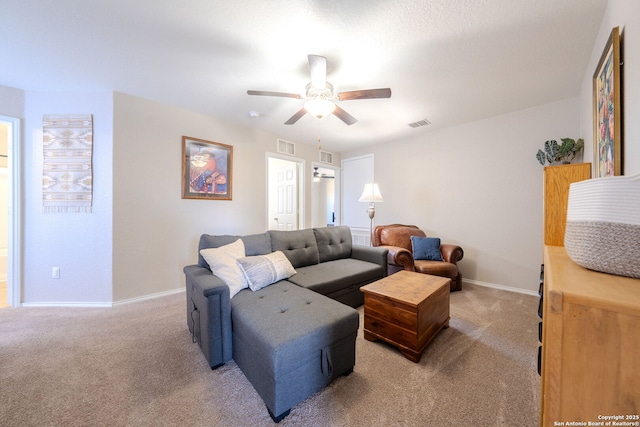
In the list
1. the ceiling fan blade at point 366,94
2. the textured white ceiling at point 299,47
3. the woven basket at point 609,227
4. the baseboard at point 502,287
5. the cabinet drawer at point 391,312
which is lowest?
the baseboard at point 502,287

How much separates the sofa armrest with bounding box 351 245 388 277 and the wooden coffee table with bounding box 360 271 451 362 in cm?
77

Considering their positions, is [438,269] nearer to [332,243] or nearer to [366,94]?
[332,243]

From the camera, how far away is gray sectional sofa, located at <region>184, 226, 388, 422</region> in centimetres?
126

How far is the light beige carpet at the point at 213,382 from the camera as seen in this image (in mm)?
1276

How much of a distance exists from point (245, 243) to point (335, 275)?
103cm

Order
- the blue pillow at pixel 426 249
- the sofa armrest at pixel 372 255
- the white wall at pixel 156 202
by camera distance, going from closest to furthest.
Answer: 1. the white wall at pixel 156 202
2. the sofa armrest at pixel 372 255
3. the blue pillow at pixel 426 249

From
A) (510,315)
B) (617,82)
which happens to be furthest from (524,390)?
(617,82)

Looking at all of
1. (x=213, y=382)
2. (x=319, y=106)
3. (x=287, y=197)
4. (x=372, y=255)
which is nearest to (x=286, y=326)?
(x=213, y=382)

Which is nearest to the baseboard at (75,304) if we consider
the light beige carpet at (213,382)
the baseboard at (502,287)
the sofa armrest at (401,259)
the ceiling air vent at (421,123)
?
the light beige carpet at (213,382)

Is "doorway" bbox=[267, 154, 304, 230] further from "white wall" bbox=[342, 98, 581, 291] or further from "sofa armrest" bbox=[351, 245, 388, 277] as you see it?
"white wall" bbox=[342, 98, 581, 291]

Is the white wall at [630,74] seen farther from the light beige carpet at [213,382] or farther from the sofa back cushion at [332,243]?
the sofa back cushion at [332,243]

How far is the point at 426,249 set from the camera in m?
3.45

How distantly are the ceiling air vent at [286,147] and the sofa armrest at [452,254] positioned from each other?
3.11m

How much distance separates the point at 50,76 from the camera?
2.35m
